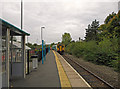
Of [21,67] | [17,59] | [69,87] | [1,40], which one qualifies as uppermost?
[1,40]

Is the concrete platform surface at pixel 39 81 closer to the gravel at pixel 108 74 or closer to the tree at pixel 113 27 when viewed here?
the gravel at pixel 108 74

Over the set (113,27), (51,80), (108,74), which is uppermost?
(113,27)

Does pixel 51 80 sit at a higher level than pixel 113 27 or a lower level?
lower

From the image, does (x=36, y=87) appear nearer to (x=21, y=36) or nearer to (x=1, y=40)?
(x=1, y=40)

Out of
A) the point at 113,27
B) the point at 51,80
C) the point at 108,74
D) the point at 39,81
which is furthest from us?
the point at 113,27

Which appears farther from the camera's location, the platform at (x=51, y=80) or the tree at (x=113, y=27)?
the tree at (x=113, y=27)

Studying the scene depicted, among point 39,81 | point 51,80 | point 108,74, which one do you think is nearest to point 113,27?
point 108,74

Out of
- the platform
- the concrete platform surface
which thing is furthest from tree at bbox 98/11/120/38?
the concrete platform surface

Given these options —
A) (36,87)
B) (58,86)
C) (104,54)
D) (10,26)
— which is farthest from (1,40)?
(104,54)

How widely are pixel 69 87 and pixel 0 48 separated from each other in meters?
3.60

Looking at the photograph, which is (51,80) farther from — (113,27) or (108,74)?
(113,27)

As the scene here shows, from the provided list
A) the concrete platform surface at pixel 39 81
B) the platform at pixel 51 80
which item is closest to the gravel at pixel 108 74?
the platform at pixel 51 80

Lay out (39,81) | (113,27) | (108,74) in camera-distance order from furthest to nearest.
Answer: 1. (113,27)
2. (108,74)
3. (39,81)

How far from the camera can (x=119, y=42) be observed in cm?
1006
